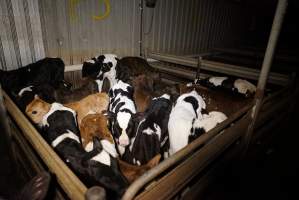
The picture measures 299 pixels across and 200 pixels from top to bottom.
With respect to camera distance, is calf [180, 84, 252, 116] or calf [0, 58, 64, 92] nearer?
calf [180, 84, 252, 116]

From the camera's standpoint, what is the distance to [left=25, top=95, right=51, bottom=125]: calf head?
2.79 meters

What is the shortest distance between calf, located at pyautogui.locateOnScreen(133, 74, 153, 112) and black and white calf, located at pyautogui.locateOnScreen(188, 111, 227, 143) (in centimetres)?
100

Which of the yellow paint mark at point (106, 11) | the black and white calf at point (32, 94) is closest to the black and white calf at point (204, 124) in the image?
the black and white calf at point (32, 94)

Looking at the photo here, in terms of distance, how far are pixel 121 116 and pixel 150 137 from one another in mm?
617

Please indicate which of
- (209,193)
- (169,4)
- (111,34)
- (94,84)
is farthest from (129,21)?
(209,193)

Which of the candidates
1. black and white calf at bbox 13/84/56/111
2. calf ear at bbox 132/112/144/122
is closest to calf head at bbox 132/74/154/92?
calf ear at bbox 132/112/144/122

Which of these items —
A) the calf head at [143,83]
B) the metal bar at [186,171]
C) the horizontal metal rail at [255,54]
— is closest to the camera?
the metal bar at [186,171]

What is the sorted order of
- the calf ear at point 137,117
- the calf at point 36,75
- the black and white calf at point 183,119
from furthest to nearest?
the calf at point 36,75
the calf ear at point 137,117
the black and white calf at point 183,119

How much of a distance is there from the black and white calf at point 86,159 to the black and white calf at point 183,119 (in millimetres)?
929

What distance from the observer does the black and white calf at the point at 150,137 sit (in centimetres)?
234

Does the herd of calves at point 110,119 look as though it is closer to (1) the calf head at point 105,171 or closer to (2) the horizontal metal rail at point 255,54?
(1) the calf head at point 105,171

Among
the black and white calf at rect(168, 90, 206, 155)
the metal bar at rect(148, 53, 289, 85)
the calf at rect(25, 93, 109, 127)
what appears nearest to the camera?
the black and white calf at rect(168, 90, 206, 155)

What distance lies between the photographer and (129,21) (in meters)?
5.09

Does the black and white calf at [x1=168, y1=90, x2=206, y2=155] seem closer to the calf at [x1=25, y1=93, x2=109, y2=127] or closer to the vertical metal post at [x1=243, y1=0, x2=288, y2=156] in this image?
the vertical metal post at [x1=243, y1=0, x2=288, y2=156]
